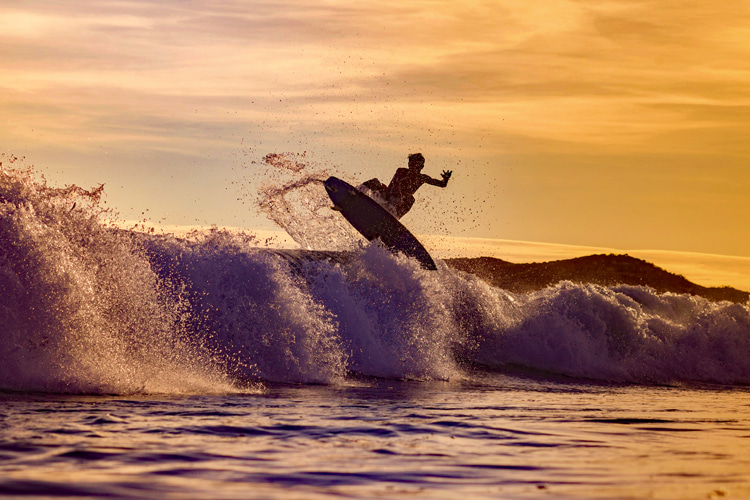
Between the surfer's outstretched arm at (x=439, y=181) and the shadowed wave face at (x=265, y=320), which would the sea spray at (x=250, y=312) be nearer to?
the shadowed wave face at (x=265, y=320)

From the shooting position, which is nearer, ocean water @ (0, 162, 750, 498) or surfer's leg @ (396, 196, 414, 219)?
ocean water @ (0, 162, 750, 498)

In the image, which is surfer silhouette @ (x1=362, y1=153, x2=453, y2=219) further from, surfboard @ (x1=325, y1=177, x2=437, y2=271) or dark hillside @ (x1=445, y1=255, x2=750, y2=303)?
dark hillside @ (x1=445, y1=255, x2=750, y2=303)

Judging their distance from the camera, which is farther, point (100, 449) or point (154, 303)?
point (154, 303)

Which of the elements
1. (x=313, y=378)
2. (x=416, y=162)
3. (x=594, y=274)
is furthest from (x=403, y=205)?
(x=594, y=274)

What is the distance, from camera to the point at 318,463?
5988 millimetres

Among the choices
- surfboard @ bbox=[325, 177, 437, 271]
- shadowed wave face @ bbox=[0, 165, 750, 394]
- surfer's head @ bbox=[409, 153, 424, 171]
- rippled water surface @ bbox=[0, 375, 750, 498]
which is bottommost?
rippled water surface @ bbox=[0, 375, 750, 498]

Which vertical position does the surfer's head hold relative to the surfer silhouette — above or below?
above

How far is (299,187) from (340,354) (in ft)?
22.4

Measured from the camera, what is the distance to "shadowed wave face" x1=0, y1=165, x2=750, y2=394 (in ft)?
33.2

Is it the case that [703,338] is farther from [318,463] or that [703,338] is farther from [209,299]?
[318,463]

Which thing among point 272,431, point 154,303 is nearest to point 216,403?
point 272,431

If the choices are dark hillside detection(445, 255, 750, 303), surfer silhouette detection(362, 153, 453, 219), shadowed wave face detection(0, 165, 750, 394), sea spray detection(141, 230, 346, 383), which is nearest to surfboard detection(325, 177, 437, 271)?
surfer silhouette detection(362, 153, 453, 219)

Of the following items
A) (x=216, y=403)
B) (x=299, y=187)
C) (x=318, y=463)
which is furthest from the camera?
(x=299, y=187)

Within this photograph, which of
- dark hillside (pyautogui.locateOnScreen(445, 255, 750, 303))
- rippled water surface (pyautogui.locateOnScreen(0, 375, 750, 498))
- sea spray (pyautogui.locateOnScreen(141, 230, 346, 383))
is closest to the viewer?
rippled water surface (pyautogui.locateOnScreen(0, 375, 750, 498))
